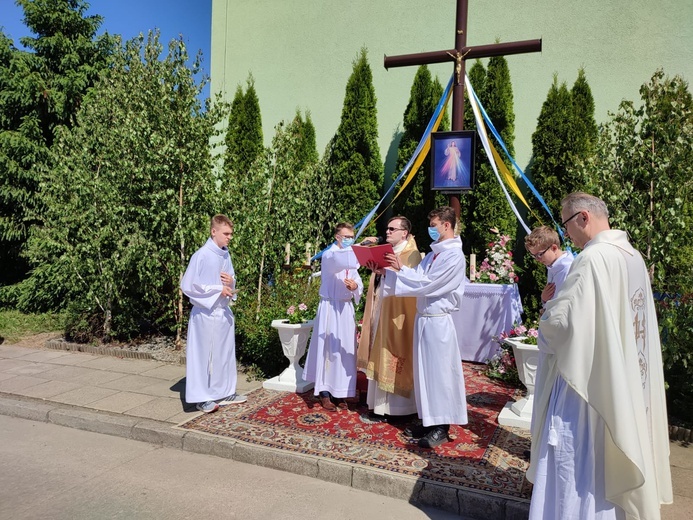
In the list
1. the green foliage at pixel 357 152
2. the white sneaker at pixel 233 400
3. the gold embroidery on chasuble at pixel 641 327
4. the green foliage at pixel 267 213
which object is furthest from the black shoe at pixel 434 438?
the green foliage at pixel 357 152

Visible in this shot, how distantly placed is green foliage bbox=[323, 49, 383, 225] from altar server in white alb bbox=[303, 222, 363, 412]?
227 inches

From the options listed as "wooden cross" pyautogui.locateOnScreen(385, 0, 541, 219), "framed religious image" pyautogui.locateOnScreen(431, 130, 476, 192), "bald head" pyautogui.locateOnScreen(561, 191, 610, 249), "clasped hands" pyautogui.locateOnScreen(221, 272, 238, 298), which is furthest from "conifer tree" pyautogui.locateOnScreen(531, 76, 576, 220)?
"bald head" pyautogui.locateOnScreen(561, 191, 610, 249)

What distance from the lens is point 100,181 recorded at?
8.52m

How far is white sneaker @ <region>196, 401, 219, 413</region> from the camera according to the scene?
A: 5.24 metres

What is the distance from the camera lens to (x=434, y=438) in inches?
171

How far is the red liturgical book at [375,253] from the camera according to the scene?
4.41 meters

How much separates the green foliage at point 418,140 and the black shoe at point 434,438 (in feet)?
22.1

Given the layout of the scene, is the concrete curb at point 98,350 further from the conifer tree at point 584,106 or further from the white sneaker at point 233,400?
the conifer tree at point 584,106

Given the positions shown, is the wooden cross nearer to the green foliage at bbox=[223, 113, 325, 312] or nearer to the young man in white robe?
the green foliage at bbox=[223, 113, 325, 312]

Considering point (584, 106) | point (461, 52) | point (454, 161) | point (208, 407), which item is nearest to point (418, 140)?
point (584, 106)

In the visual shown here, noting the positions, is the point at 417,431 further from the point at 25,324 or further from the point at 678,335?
the point at 25,324

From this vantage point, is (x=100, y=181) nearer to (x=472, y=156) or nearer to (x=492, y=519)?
(x=472, y=156)

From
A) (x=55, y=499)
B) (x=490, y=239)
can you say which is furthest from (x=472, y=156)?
(x=55, y=499)

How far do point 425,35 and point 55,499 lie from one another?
1101 centimetres
